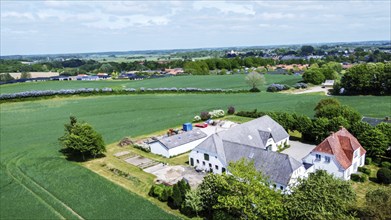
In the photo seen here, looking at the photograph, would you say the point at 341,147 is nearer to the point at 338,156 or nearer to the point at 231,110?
the point at 338,156

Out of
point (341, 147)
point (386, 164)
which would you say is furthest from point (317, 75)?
point (341, 147)

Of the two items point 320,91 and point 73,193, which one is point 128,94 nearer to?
point 320,91

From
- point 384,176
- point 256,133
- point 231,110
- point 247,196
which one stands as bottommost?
point 231,110

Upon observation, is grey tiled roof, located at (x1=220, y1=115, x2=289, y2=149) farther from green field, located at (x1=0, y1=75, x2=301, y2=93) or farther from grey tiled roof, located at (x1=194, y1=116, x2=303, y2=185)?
green field, located at (x1=0, y1=75, x2=301, y2=93)

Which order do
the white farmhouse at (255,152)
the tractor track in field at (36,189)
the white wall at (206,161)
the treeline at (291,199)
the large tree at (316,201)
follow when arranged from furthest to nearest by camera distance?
1. the white wall at (206,161)
2. the white farmhouse at (255,152)
3. the tractor track in field at (36,189)
4. the treeline at (291,199)
5. the large tree at (316,201)

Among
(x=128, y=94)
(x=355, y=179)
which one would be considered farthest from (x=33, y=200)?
(x=128, y=94)

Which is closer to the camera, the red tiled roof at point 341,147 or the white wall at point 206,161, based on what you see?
the red tiled roof at point 341,147

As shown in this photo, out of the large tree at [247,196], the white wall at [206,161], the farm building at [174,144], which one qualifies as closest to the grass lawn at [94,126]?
the farm building at [174,144]

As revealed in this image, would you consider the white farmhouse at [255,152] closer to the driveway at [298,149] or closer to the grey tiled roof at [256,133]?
the grey tiled roof at [256,133]
